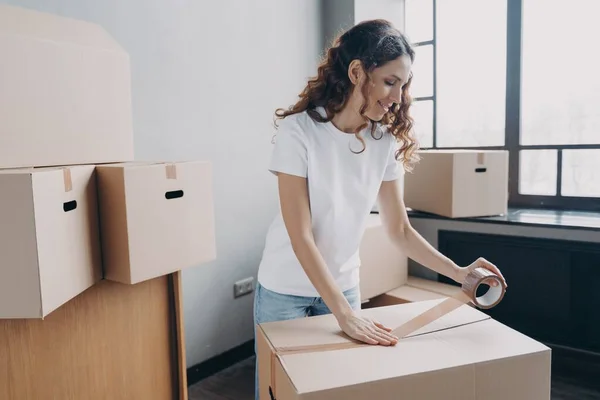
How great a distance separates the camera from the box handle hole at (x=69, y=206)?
3.74 ft

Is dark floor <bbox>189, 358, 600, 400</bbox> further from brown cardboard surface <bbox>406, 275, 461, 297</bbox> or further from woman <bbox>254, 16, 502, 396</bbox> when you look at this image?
woman <bbox>254, 16, 502, 396</bbox>

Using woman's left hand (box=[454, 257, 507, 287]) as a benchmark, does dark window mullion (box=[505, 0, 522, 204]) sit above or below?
above

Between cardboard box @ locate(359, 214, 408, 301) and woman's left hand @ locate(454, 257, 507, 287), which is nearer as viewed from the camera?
woman's left hand @ locate(454, 257, 507, 287)

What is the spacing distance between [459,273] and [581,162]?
69.5 inches

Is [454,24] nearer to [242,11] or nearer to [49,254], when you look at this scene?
[242,11]

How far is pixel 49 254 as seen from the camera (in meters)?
1.05

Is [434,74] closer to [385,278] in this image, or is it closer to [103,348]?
[385,278]

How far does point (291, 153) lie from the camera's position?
3.77ft

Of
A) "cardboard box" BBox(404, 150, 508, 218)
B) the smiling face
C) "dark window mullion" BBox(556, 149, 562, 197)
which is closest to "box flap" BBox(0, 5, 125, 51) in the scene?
the smiling face

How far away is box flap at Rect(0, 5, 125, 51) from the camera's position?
1.18m

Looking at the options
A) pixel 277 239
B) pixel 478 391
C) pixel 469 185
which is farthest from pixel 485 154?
pixel 478 391

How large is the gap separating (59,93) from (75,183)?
0.24 metres

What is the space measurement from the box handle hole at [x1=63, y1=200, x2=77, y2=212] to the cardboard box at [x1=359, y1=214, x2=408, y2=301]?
1.39 meters

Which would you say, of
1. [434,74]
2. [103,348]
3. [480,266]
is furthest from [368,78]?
[434,74]
